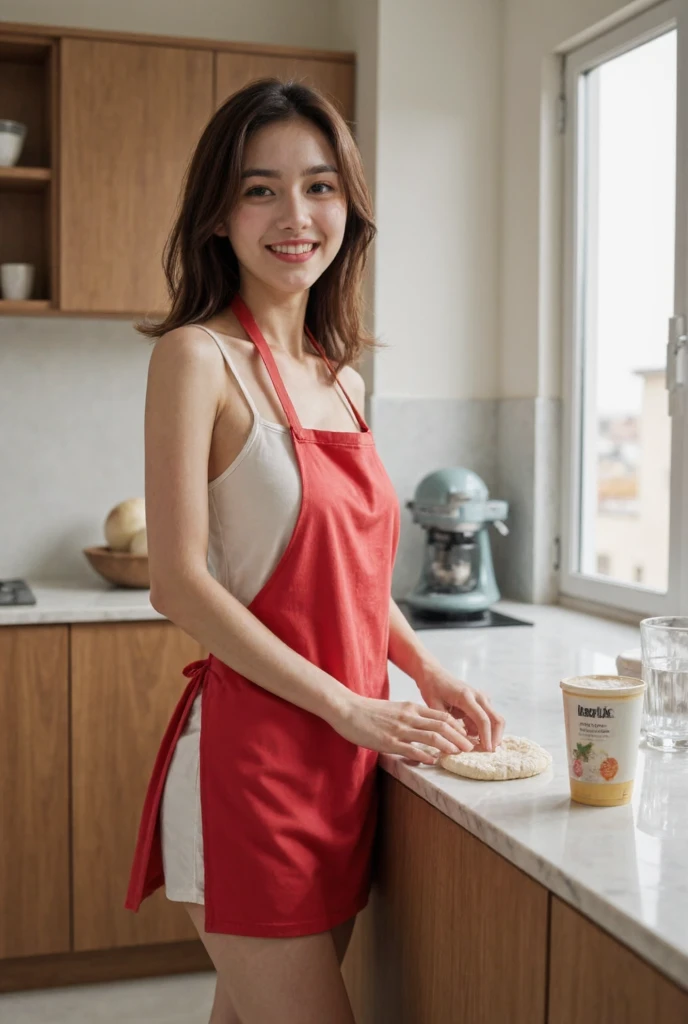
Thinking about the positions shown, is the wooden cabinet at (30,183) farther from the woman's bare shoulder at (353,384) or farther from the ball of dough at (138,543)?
the woman's bare shoulder at (353,384)

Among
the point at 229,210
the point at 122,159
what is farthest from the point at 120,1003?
the point at 122,159

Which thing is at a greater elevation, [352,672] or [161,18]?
[161,18]

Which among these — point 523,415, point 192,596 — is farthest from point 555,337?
point 192,596

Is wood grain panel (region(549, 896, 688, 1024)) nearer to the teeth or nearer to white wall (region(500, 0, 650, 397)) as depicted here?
the teeth

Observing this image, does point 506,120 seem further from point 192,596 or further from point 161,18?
point 192,596

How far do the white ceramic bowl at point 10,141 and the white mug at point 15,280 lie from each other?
0.83 feet

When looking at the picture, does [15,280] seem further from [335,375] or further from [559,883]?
[559,883]

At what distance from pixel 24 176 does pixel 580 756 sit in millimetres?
2215

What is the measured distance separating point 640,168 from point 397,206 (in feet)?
2.00

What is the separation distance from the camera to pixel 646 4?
7.77 ft

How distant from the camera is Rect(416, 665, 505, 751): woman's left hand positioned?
1.39 meters

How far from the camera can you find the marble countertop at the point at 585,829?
0.92 meters

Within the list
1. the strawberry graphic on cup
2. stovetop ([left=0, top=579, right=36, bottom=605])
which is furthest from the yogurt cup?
stovetop ([left=0, top=579, right=36, bottom=605])

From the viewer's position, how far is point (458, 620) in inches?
101
